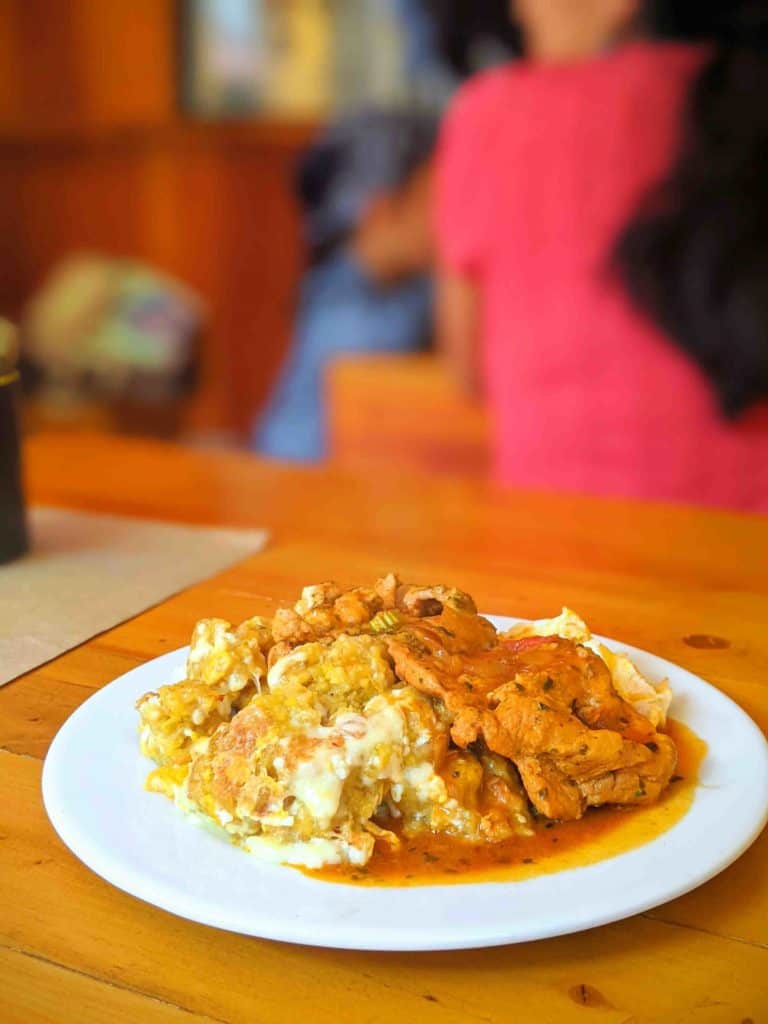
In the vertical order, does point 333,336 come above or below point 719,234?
below

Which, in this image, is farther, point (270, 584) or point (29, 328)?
point (29, 328)

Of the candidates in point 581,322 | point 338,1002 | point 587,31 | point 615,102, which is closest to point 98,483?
point 581,322

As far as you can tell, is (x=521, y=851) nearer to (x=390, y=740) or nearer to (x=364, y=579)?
(x=390, y=740)

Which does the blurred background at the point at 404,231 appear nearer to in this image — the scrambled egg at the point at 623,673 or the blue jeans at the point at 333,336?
the blue jeans at the point at 333,336

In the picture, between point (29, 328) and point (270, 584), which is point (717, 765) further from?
point (29, 328)

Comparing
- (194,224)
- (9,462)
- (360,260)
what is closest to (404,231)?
(360,260)

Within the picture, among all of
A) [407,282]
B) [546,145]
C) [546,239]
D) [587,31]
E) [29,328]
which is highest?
[587,31]

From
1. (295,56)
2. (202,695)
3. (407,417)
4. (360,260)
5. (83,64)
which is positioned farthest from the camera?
(83,64)
